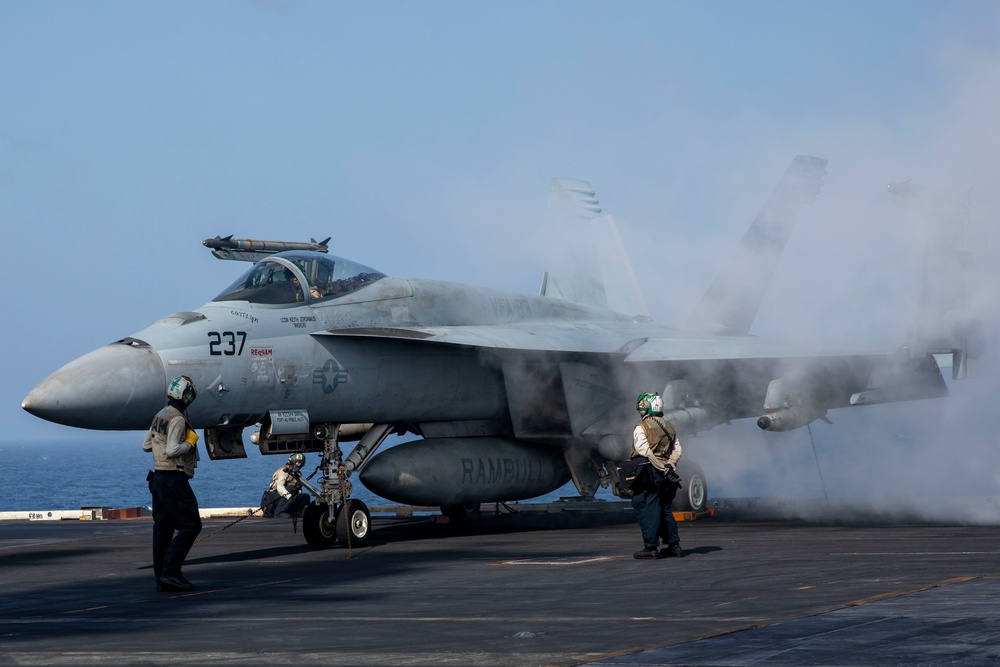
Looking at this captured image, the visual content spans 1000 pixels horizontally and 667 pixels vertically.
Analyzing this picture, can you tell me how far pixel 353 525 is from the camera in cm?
1652

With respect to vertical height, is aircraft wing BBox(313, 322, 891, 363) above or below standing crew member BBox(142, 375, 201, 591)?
above

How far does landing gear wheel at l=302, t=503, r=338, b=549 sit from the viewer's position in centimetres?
1659

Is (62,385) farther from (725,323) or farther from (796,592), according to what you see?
(725,323)

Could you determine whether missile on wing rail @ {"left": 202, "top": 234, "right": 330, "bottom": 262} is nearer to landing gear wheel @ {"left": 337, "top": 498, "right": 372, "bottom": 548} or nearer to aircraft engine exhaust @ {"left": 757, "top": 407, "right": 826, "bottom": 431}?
landing gear wheel @ {"left": 337, "top": 498, "right": 372, "bottom": 548}

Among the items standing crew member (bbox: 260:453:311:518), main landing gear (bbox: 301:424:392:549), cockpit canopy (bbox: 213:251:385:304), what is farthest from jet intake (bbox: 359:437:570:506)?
standing crew member (bbox: 260:453:311:518)

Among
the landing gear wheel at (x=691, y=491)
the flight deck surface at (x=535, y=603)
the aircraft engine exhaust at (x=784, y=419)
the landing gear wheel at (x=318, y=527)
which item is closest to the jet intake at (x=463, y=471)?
the landing gear wheel at (x=318, y=527)

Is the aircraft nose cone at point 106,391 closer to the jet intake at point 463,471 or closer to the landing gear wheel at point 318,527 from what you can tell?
the landing gear wheel at point 318,527

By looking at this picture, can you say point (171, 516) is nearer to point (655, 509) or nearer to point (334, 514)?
point (334, 514)

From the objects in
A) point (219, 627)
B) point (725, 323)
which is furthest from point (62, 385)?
point (725, 323)

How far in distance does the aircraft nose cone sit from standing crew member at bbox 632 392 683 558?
19.6ft

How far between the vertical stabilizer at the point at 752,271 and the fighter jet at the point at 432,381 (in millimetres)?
1873

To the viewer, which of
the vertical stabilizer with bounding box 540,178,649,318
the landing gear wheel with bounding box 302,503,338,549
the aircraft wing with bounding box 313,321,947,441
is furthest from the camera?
the vertical stabilizer with bounding box 540,178,649,318

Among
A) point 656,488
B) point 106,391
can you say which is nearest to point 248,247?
point 106,391

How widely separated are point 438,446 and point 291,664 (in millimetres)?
11463
